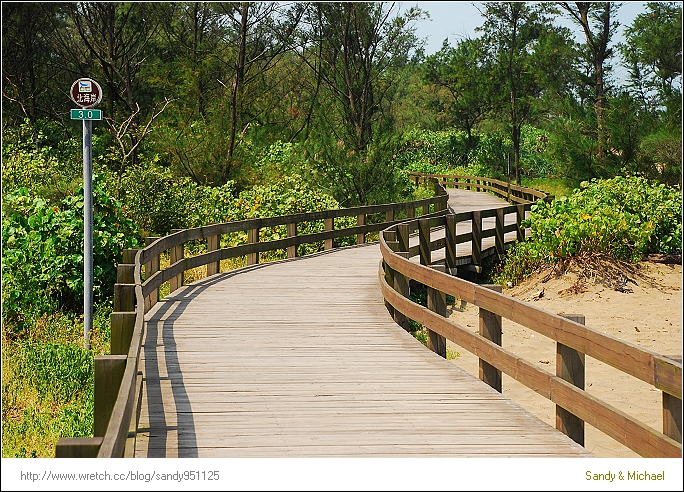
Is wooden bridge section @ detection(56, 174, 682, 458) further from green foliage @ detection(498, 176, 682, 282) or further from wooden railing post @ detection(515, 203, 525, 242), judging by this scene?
wooden railing post @ detection(515, 203, 525, 242)

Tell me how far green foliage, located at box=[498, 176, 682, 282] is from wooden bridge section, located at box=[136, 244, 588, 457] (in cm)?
636

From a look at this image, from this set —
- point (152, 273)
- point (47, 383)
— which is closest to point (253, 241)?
point (152, 273)

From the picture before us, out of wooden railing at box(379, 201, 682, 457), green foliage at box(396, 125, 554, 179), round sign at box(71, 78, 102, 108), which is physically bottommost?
wooden railing at box(379, 201, 682, 457)

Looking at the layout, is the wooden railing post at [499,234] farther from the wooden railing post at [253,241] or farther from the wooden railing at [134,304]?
the wooden railing post at [253,241]

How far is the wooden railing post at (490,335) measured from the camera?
689 cm

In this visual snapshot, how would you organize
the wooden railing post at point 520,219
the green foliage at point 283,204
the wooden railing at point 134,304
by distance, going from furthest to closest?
the green foliage at point 283,204 → the wooden railing post at point 520,219 → the wooden railing at point 134,304

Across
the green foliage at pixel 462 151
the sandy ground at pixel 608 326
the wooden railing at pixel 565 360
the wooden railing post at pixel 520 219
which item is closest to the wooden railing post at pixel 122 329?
the wooden railing at pixel 565 360

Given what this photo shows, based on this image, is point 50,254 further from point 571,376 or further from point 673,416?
point 673,416

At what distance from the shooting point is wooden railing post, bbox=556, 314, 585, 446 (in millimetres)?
5508

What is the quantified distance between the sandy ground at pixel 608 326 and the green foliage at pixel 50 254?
5.30m

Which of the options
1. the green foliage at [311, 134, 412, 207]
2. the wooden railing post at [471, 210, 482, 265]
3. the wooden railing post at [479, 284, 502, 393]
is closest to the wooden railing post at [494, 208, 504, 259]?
the wooden railing post at [471, 210, 482, 265]

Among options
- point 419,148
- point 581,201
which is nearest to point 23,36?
point 581,201

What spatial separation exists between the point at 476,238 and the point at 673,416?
12159 mm

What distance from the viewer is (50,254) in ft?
40.3
